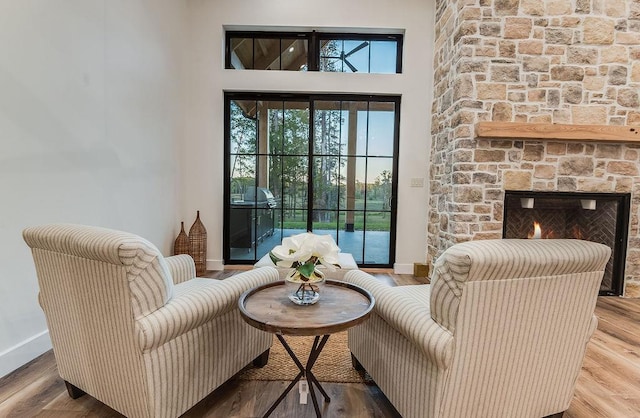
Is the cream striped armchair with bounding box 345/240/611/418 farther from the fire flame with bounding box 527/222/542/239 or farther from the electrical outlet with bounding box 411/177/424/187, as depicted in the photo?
the electrical outlet with bounding box 411/177/424/187

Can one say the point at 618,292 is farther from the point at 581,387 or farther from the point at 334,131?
the point at 334,131

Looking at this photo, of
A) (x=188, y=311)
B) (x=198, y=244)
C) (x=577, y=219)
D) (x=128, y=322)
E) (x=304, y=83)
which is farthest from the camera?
(x=304, y=83)

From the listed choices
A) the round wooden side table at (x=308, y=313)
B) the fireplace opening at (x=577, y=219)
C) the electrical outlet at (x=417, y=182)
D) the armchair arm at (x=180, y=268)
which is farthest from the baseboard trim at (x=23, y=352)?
the fireplace opening at (x=577, y=219)

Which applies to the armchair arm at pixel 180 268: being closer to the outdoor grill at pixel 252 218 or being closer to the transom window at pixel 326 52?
the outdoor grill at pixel 252 218

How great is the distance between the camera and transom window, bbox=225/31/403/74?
4.14 meters

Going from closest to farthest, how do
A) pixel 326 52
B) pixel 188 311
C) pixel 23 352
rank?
pixel 188 311 < pixel 23 352 < pixel 326 52

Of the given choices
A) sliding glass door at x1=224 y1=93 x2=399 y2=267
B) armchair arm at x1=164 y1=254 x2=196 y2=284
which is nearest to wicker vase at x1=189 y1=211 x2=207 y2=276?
sliding glass door at x1=224 y1=93 x2=399 y2=267

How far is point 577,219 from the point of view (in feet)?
12.2

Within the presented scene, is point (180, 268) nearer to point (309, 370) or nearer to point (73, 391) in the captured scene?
point (73, 391)

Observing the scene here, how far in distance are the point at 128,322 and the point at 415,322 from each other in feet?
3.67

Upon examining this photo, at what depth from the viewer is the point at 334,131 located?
4.20 meters

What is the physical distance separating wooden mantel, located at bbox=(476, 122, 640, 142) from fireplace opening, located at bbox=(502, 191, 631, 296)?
1.84 ft

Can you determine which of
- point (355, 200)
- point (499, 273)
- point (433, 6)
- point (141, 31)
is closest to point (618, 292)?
point (355, 200)

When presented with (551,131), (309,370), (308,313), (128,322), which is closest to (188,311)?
(128,322)
